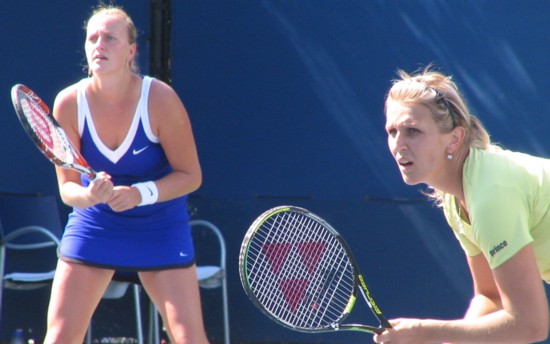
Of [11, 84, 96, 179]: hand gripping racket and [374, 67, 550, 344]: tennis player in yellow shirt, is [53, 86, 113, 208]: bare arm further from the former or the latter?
[374, 67, 550, 344]: tennis player in yellow shirt

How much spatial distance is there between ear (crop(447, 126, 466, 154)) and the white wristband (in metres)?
1.30

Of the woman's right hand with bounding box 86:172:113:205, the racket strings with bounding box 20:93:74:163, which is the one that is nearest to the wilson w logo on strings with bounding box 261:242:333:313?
the woman's right hand with bounding box 86:172:113:205

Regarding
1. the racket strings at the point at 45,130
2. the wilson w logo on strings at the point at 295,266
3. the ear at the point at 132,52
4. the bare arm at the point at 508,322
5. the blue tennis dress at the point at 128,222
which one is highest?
the ear at the point at 132,52

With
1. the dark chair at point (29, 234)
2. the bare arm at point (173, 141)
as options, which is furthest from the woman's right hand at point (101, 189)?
the dark chair at point (29, 234)

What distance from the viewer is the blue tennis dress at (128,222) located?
398 cm

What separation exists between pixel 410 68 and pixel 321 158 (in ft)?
2.44

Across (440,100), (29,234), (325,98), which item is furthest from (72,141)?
(325,98)

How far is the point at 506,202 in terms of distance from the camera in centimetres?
289

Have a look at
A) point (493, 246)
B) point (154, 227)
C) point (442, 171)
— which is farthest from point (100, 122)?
point (493, 246)

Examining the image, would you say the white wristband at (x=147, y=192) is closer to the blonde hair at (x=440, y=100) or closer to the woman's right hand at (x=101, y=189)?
the woman's right hand at (x=101, y=189)

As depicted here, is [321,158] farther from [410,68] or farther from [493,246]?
[493,246]

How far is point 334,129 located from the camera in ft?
20.2

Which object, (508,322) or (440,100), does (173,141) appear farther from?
(508,322)

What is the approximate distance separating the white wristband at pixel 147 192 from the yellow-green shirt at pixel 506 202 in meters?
1.29
